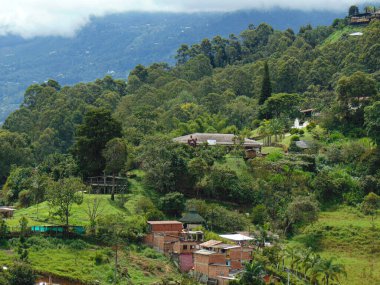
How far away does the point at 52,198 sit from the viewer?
53250mm

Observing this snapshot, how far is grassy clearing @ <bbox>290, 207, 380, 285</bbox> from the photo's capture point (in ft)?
164

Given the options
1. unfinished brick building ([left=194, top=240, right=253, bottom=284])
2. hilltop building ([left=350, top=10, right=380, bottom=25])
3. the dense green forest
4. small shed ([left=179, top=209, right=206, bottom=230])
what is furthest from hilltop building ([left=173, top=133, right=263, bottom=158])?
hilltop building ([left=350, top=10, right=380, bottom=25])

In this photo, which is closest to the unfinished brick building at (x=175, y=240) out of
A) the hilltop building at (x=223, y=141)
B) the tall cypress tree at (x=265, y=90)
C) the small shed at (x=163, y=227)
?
the small shed at (x=163, y=227)

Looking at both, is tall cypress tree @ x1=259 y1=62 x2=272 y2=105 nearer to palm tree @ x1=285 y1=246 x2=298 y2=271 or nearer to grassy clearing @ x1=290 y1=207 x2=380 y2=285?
grassy clearing @ x1=290 y1=207 x2=380 y2=285

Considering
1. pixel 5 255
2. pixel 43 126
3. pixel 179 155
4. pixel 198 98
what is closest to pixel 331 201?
pixel 179 155

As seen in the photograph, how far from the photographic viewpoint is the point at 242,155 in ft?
222

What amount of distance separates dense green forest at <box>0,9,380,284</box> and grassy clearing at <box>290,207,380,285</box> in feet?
0.39

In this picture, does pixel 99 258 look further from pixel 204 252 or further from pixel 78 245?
pixel 204 252

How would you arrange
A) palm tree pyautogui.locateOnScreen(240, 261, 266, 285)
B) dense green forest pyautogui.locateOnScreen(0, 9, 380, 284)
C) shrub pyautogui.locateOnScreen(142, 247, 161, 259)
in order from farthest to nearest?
dense green forest pyautogui.locateOnScreen(0, 9, 380, 284) → shrub pyautogui.locateOnScreen(142, 247, 161, 259) → palm tree pyautogui.locateOnScreen(240, 261, 266, 285)

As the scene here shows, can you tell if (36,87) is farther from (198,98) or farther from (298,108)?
(298,108)

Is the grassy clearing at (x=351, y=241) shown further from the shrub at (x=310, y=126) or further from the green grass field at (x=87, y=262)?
the shrub at (x=310, y=126)

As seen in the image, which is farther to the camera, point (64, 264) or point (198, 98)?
point (198, 98)

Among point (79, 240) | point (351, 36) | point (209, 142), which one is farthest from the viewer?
point (351, 36)

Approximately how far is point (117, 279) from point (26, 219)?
900 centimetres
